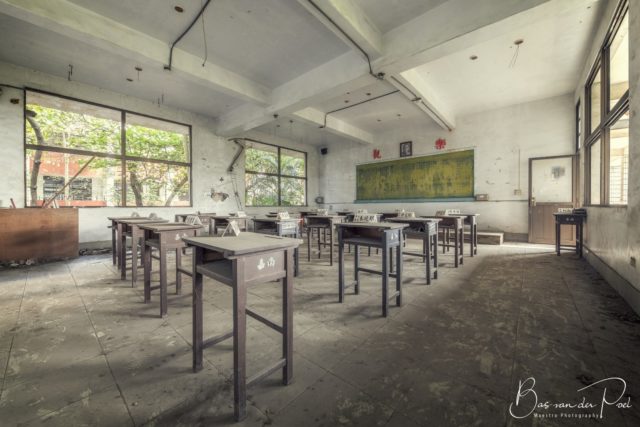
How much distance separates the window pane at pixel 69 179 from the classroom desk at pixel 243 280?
5.92 m

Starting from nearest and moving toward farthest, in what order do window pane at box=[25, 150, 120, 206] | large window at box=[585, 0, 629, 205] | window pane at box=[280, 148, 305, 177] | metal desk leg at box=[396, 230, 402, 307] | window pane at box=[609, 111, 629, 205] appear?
metal desk leg at box=[396, 230, 402, 307] → large window at box=[585, 0, 629, 205] → window pane at box=[609, 111, 629, 205] → window pane at box=[25, 150, 120, 206] → window pane at box=[280, 148, 305, 177]

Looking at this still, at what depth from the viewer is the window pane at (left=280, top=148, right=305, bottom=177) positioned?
987cm

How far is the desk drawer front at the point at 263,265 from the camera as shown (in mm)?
1273

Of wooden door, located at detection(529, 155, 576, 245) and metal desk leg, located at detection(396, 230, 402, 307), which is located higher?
wooden door, located at detection(529, 155, 576, 245)

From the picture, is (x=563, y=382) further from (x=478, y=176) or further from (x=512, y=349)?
(x=478, y=176)

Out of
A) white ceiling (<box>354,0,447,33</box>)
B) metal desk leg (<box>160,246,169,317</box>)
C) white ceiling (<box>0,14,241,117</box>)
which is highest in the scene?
white ceiling (<box>0,14,241,117</box>)

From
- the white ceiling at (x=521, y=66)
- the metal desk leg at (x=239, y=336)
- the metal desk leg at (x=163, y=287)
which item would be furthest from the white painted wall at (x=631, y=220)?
the metal desk leg at (x=163, y=287)

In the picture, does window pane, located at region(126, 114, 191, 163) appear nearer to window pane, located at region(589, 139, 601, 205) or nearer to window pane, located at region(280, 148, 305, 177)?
window pane, located at region(280, 148, 305, 177)

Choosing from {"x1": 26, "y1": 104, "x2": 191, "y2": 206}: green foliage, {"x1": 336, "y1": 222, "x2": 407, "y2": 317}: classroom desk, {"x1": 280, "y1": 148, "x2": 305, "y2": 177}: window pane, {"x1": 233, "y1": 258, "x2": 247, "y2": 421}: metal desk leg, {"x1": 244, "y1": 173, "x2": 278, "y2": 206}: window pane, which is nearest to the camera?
{"x1": 233, "y1": 258, "x2": 247, "y2": 421}: metal desk leg

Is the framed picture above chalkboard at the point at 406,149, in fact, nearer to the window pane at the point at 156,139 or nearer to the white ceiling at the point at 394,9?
the white ceiling at the point at 394,9

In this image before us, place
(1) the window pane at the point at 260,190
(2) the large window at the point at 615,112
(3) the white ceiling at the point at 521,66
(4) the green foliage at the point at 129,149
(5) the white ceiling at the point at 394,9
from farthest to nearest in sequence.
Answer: (1) the window pane at the point at 260,190, (4) the green foliage at the point at 129,149, (3) the white ceiling at the point at 521,66, (5) the white ceiling at the point at 394,9, (2) the large window at the point at 615,112

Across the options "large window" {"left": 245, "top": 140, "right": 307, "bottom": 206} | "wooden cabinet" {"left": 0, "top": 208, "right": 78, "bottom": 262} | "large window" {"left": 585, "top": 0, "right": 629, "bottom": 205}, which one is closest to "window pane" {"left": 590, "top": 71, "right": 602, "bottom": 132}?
"large window" {"left": 585, "top": 0, "right": 629, "bottom": 205}

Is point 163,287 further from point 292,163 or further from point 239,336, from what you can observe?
point 292,163

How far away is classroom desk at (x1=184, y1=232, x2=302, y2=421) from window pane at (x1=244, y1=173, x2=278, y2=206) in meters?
7.38
